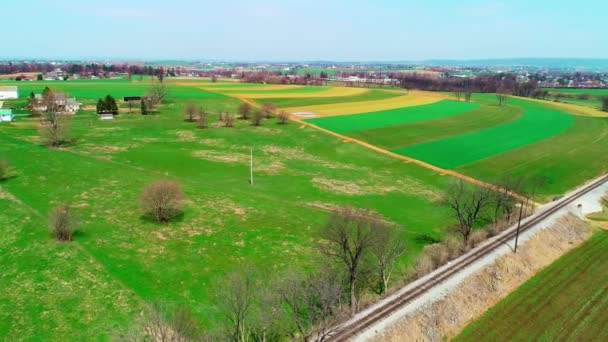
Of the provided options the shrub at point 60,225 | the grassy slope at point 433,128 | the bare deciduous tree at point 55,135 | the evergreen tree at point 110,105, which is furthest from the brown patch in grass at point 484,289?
the evergreen tree at point 110,105

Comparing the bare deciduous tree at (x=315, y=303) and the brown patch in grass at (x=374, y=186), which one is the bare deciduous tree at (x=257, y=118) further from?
the bare deciduous tree at (x=315, y=303)

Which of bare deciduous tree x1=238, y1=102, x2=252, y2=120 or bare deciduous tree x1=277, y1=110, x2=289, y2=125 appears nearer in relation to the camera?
bare deciduous tree x1=277, y1=110, x2=289, y2=125

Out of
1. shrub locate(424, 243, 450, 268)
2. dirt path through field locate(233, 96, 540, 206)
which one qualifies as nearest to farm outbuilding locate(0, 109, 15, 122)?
dirt path through field locate(233, 96, 540, 206)

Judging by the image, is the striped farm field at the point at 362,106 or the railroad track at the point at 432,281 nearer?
the railroad track at the point at 432,281

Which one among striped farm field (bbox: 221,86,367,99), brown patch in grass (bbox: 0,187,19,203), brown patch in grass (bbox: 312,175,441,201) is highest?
striped farm field (bbox: 221,86,367,99)

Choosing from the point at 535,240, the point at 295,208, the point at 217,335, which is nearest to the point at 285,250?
the point at 295,208

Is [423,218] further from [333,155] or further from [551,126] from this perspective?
[551,126]

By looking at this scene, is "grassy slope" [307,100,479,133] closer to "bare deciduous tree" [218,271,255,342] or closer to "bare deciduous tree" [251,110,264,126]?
"bare deciduous tree" [251,110,264,126]
